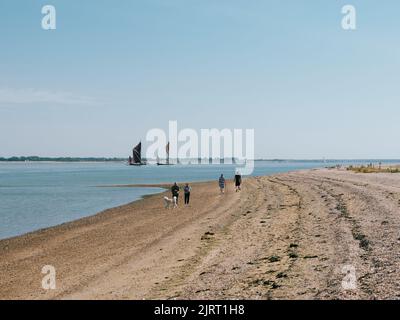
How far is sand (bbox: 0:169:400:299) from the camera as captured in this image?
1200 centimetres

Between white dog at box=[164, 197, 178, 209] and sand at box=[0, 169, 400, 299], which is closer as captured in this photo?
sand at box=[0, 169, 400, 299]

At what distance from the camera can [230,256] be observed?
16.4m

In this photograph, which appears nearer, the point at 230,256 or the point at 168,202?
the point at 230,256

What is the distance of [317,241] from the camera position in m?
17.3

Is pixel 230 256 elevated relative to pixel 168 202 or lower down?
elevated

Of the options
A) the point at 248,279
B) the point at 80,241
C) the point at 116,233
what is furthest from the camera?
the point at 116,233

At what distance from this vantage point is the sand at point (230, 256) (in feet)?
39.4

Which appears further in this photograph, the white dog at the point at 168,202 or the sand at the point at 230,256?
the white dog at the point at 168,202

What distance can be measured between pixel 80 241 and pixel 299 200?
16183mm

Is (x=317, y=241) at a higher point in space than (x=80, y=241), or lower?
higher

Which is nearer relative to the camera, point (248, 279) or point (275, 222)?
point (248, 279)
